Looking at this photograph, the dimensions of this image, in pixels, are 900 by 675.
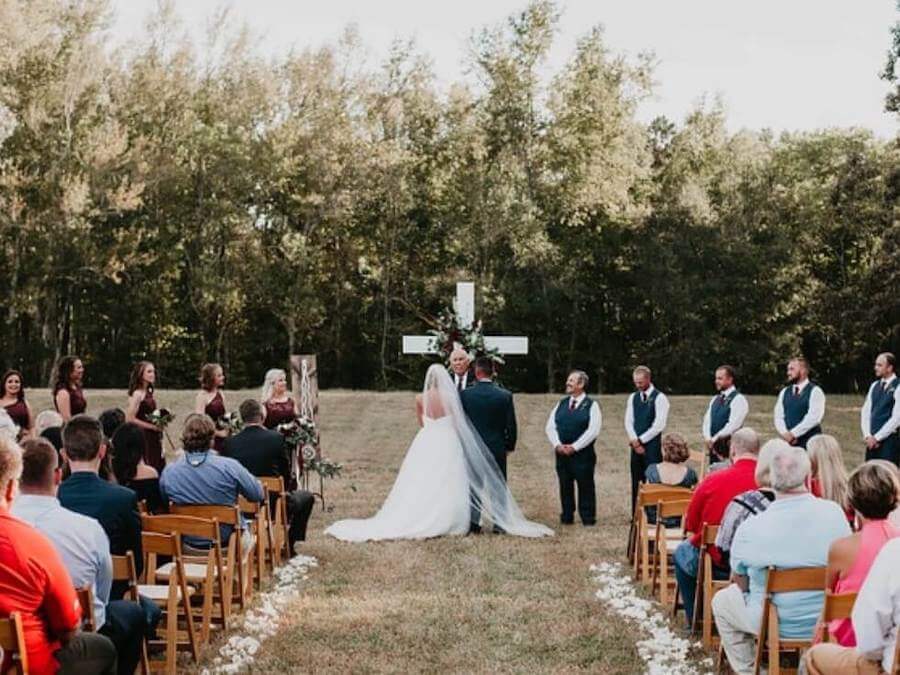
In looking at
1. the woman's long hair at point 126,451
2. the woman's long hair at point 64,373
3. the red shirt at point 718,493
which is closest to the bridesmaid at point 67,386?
the woman's long hair at point 64,373

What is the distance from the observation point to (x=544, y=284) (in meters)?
37.1

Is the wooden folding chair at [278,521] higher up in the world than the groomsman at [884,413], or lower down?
lower down

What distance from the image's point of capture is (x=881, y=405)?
44.7 ft

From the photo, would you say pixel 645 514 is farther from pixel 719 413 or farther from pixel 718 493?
pixel 719 413

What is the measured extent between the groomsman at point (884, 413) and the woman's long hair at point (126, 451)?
8487mm

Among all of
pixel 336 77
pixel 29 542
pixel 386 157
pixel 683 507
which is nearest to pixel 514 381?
pixel 386 157

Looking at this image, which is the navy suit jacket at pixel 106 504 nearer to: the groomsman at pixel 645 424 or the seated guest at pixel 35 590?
the seated guest at pixel 35 590

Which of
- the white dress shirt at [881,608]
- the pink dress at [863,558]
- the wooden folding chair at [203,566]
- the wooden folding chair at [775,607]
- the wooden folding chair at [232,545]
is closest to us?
the white dress shirt at [881,608]

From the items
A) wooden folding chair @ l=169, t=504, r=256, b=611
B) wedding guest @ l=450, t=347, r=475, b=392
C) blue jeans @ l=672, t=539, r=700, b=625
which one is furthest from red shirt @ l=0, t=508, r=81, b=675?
wedding guest @ l=450, t=347, r=475, b=392

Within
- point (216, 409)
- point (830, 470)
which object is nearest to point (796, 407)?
point (216, 409)

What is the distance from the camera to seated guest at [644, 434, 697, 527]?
9.81 meters

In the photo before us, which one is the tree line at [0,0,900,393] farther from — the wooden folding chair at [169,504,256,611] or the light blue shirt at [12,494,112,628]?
the light blue shirt at [12,494,112,628]

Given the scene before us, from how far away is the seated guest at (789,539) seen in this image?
5.82 metres

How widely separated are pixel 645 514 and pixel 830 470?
3112 mm
